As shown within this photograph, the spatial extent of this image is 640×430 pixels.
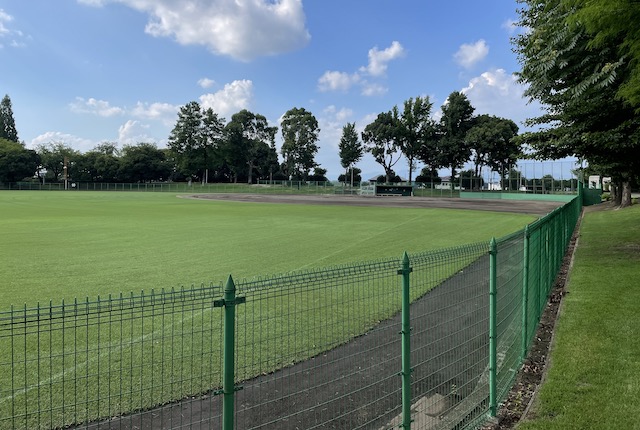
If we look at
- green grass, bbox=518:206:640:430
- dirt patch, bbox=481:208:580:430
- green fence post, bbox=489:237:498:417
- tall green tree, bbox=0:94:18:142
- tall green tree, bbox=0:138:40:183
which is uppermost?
tall green tree, bbox=0:94:18:142

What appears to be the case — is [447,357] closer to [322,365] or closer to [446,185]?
[322,365]

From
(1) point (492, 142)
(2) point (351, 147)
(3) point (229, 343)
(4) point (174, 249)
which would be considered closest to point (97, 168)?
(2) point (351, 147)

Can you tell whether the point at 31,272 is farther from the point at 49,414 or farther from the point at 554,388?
the point at 554,388

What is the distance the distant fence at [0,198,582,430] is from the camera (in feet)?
13.1

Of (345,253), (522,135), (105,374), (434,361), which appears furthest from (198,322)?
(522,135)

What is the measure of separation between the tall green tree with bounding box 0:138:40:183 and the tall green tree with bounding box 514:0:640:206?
107m

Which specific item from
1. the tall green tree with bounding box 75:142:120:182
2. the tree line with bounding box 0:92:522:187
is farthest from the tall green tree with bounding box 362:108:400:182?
the tall green tree with bounding box 75:142:120:182

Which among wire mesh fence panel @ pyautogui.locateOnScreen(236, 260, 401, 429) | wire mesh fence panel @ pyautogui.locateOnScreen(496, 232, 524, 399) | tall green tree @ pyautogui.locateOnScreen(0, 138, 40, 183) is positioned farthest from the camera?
tall green tree @ pyautogui.locateOnScreen(0, 138, 40, 183)

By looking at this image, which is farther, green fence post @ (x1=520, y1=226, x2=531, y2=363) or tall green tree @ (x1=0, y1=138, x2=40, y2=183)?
tall green tree @ (x1=0, y1=138, x2=40, y2=183)

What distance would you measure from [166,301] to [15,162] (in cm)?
10820

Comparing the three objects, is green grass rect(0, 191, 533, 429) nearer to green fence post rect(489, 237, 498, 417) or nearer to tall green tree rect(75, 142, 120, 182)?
green fence post rect(489, 237, 498, 417)

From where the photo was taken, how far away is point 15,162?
315 ft

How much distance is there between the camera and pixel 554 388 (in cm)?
493

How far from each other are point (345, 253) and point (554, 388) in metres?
9.95
